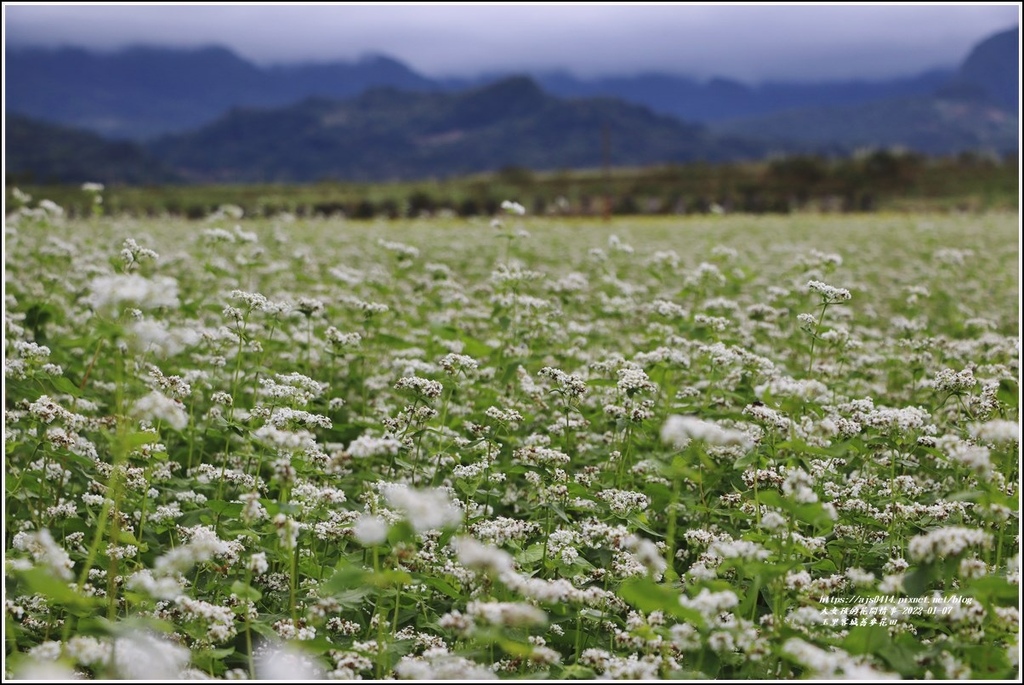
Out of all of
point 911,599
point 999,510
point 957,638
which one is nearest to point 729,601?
point 957,638

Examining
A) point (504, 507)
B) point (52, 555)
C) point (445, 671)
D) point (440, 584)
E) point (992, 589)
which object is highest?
point (52, 555)

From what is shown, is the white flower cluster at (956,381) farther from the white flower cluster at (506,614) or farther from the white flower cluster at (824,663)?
the white flower cluster at (506,614)

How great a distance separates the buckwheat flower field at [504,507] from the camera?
3.54 m

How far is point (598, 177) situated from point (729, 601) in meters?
88.6

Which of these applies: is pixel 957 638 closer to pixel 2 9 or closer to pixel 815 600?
pixel 815 600

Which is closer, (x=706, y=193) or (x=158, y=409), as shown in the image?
(x=158, y=409)

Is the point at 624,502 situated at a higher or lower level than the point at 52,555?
lower

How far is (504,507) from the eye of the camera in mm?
6258

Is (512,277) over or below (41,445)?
over

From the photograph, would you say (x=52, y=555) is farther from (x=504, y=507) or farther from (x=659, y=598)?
(x=504, y=507)

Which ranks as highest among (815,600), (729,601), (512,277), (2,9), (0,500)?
(2,9)

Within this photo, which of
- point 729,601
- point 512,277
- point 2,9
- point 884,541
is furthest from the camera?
point 512,277

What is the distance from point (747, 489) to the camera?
18.4 feet

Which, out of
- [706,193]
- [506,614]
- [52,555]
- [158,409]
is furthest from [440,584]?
[706,193]
